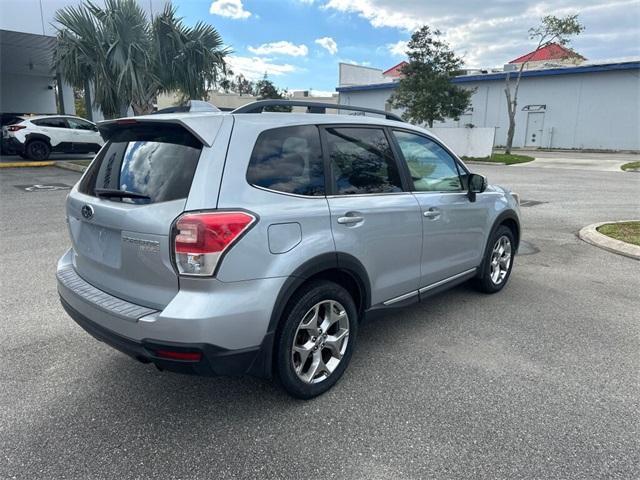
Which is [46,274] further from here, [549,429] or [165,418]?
[549,429]

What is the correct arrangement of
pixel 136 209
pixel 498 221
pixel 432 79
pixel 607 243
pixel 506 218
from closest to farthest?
pixel 136 209 < pixel 498 221 < pixel 506 218 < pixel 607 243 < pixel 432 79

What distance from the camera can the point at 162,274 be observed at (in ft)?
8.05

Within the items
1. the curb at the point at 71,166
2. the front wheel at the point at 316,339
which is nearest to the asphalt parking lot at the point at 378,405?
the front wheel at the point at 316,339

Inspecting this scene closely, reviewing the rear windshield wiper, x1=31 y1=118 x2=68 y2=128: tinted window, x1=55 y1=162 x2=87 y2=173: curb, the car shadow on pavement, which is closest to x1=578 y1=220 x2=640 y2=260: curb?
the car shadow on pavement

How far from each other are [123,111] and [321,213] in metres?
12.2

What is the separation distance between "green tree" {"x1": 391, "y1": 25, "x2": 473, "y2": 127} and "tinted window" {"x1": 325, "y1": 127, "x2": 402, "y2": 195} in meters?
24.5

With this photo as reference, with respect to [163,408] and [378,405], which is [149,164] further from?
[378,405]

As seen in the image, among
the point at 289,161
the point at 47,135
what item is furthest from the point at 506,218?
the point at 47,135

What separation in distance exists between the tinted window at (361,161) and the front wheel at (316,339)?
708mm

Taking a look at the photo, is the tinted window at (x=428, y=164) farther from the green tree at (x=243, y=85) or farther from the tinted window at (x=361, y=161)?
the green tree at (x=243, y=85)

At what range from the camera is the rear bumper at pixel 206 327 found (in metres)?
2.35

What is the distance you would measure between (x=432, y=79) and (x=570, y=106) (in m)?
14.7

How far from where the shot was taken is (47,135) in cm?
1681

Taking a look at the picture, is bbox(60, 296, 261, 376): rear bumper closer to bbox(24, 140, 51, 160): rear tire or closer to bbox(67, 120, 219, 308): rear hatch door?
bbox(67, 120, 219, 308): rear hatch door
